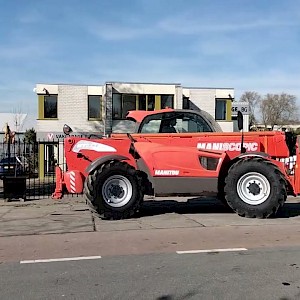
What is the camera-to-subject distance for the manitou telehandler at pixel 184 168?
405 inches

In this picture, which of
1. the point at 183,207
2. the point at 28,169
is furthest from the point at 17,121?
the point at 183,207

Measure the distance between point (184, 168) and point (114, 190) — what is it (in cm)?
155

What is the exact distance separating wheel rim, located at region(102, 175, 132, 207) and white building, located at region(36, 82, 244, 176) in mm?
23501

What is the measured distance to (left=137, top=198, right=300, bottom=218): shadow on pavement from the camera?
1143 centimetres

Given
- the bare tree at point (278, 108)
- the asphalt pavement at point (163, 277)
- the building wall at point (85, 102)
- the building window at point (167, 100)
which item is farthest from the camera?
the bare tree at point (278, 108)

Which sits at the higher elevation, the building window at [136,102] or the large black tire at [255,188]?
the building window at [136,102]

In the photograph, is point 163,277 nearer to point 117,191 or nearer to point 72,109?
point 117,191

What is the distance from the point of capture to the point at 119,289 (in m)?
5.43

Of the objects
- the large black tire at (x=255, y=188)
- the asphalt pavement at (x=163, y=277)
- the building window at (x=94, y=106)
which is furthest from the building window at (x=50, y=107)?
the asphalt pavement at (x=163, y=277)

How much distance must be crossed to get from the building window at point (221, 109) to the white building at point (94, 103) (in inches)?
124

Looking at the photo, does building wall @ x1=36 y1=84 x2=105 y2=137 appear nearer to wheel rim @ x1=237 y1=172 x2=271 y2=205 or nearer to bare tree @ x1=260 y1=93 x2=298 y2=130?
wheel rim @ x1=237 y1=172 x2=271 y2=205

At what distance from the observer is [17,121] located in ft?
200

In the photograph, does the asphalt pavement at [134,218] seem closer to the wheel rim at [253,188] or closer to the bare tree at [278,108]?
Answer: the wheel rim at [253,188]

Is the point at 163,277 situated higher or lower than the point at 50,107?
lower
